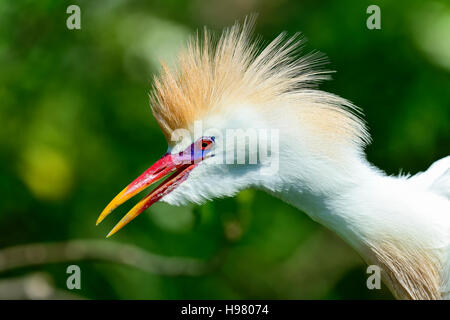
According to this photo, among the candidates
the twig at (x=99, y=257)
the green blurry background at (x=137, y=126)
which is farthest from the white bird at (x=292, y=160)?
Result: the twig at (x=99, y=257)

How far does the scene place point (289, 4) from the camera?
403 cm

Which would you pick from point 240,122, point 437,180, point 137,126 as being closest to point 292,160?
point 240,122

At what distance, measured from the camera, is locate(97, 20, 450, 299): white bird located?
7.36 feet

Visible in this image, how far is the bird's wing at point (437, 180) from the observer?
2473mm

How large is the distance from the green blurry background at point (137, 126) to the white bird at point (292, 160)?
64cm

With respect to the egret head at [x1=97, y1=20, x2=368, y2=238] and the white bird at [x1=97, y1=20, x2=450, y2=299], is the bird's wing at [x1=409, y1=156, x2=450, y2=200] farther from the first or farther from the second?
the egret head at [x1=97, y1=20, x2=368, y2=238]

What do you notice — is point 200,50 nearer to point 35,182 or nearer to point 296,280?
point 35,182

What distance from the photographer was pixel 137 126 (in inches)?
149

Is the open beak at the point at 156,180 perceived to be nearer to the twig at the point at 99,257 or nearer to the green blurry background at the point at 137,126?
the green blurry background at the point at 137,126

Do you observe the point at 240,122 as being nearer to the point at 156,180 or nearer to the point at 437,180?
the point at 156,180

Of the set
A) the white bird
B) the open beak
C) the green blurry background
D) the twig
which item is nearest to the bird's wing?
the white bird

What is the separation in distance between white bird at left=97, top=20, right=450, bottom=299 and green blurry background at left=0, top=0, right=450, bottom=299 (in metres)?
0.64

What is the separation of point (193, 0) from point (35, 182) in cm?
144

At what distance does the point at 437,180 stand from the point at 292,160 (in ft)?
2.14
